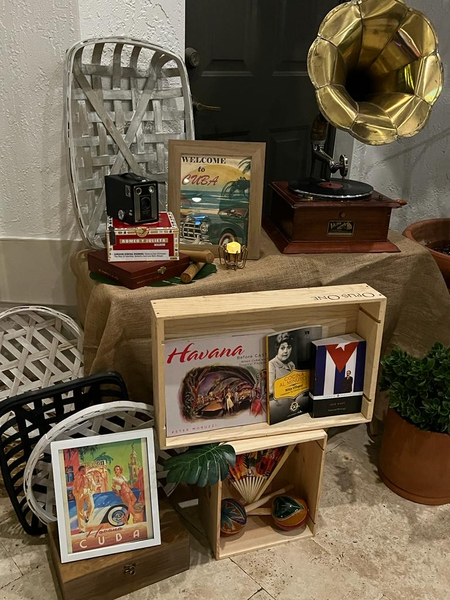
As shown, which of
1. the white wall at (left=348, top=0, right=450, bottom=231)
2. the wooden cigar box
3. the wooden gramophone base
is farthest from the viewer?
the white wall at (left=348, top=0, right=450, bottom=231)

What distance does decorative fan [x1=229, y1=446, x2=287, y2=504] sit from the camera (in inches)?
51.4

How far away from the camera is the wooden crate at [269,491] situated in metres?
1.24

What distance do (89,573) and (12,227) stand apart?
0.99 meters

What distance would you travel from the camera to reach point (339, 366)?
1272mm

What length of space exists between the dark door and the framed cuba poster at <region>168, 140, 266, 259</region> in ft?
2.15

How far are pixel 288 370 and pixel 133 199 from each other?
1.78 ft

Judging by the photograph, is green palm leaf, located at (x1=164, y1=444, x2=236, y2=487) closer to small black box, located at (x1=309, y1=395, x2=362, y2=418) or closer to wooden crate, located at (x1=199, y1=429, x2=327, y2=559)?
wooden crate, located at (x1=199, y1=429, x2=327, y2=559)

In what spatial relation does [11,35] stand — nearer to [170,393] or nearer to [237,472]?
[170,393]

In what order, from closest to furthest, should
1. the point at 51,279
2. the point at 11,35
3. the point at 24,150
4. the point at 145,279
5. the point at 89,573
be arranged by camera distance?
the point at 89,573, the point at 145,279, the point at 11,35, the point at 24,150, the point at 51,279

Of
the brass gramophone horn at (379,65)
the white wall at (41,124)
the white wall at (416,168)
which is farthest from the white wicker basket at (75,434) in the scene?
the white wall at (416,168)

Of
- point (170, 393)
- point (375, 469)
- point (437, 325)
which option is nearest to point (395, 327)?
point (437, 325)

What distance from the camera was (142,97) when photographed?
1461 millimetres

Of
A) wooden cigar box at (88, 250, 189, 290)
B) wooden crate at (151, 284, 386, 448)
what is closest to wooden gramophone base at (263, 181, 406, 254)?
wooden crate at (151, 284, 386, 448)

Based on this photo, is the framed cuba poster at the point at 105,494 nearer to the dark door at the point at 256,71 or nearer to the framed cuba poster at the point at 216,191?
the framed cuba poster at the point at 216,191
